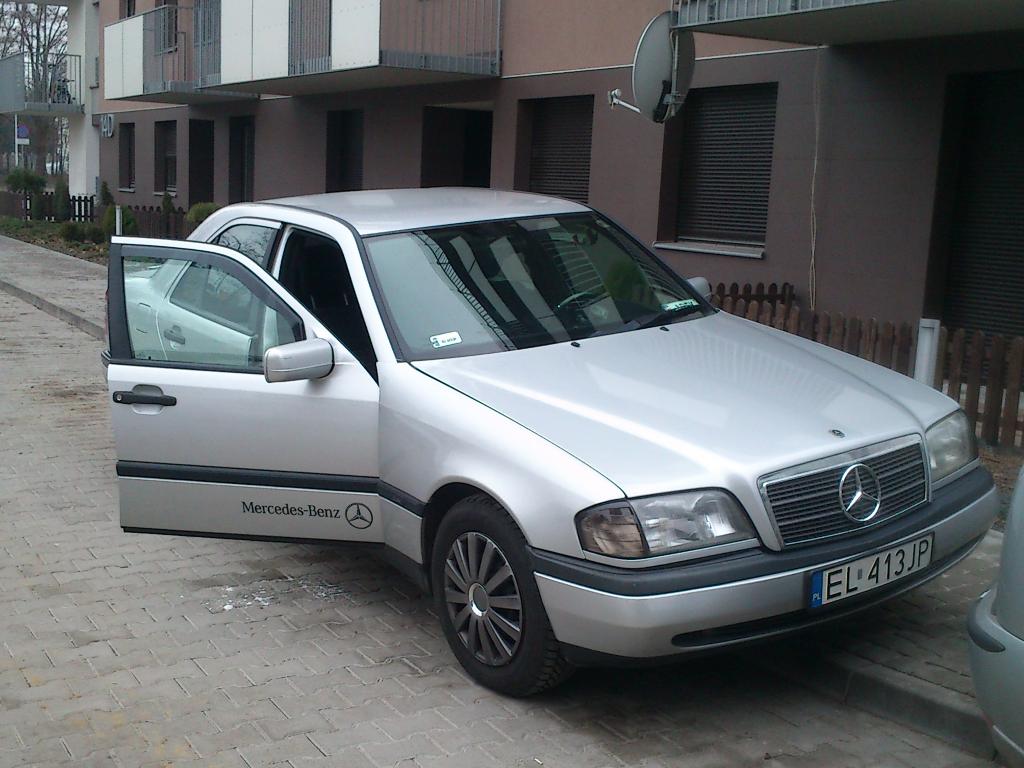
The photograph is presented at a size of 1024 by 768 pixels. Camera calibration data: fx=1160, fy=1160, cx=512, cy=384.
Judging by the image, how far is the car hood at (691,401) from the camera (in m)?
3.78

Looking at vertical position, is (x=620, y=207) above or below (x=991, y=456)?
above

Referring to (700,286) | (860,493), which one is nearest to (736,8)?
(700,286)

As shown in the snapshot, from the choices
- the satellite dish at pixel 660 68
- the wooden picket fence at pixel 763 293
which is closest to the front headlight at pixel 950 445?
the satellite dish at pixel 660 68

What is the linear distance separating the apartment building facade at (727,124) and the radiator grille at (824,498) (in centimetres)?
580

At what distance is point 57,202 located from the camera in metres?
34.1

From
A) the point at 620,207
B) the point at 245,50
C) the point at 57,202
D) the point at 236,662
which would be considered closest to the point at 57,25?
the point at 57,202

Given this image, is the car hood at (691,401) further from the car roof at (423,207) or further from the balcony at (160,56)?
the balcony at (160,56)

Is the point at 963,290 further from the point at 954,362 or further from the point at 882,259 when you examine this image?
the point at 954,362

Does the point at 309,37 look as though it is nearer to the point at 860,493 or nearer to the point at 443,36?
the point at 443,36

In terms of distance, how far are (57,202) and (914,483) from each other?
1332 inches

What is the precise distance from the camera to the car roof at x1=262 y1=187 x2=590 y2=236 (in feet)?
17.4

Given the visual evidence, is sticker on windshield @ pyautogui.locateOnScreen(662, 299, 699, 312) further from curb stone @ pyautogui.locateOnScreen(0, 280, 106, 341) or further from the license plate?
curb stone @ pyautogui.locateOnScreen(0, 280, 106, 341)

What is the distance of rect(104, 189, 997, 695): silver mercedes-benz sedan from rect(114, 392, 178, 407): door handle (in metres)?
0.01

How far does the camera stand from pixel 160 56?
24.4m
